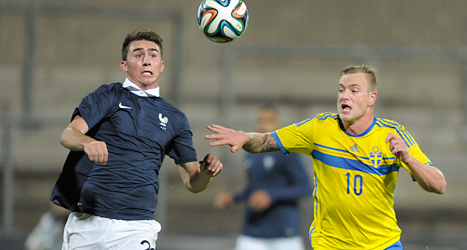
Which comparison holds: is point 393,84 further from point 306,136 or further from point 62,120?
point 306,136

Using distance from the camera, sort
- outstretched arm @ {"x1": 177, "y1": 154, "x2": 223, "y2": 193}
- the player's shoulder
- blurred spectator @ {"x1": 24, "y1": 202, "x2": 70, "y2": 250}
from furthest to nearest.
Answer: blurred spectator @ {"x1": 24, "y1": 202, "x2": 70, "y2": 250}, the player's shoulder, outstretched arm @ {"x1": 177, "y1": 154, "x2": 223, "y2": 193}

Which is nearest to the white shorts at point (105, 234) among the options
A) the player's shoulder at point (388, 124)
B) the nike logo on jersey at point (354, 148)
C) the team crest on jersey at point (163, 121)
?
the team crest on jersey at point (163, 121)

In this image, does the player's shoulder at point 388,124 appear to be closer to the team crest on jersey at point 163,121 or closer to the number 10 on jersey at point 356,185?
the number 10 on jersey at point 356,185

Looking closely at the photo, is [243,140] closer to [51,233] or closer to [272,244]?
[272,244]

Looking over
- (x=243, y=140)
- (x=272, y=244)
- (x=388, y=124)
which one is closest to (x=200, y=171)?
(x=243, y=140)

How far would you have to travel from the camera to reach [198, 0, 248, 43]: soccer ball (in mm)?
4117

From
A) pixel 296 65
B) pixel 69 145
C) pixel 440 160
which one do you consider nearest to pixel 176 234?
pixel 296 65

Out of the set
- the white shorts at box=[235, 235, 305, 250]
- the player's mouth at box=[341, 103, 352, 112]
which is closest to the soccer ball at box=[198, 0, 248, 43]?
the player's mouth at box=[341, 103, 352, 112]

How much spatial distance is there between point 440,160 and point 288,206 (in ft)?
17.1

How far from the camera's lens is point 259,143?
382 centimetres

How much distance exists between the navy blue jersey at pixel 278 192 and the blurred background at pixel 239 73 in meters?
4.21

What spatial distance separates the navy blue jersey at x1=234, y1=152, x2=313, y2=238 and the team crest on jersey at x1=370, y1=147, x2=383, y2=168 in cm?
183

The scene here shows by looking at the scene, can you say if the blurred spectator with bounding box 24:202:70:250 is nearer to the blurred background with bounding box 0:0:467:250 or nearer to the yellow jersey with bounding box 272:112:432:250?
the blurred background with bounding box 0:0:467:250

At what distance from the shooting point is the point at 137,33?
372cm
